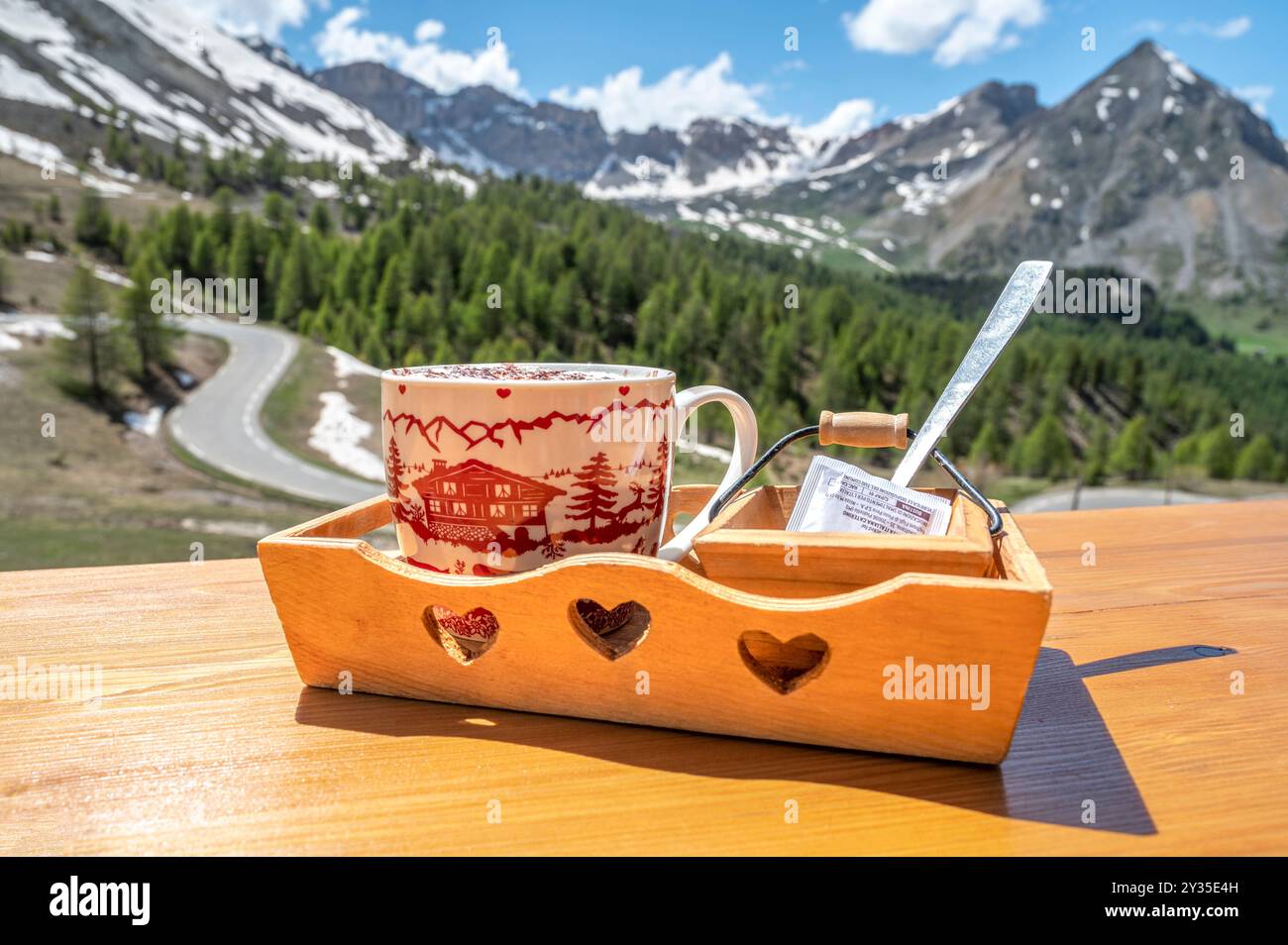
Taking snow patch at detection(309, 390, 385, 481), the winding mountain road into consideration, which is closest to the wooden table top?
the winding mountain road

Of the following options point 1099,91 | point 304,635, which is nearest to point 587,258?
point 304,635

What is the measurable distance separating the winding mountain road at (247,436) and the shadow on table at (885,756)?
15387 mm

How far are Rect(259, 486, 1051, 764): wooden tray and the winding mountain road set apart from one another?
1535 cm

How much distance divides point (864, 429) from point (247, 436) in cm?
1843

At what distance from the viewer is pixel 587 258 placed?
28484 millimetres

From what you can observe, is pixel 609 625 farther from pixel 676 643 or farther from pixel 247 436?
pixel 247 436

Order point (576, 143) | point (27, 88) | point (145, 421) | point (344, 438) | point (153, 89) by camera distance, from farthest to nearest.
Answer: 1. point (576, 143)
2. point (153, 89)
3. point (27, 88)
4. point (344, 438)
5. point (145, 421)

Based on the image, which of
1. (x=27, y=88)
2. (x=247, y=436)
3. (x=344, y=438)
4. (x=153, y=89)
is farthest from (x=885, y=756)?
(x=153, y=89)

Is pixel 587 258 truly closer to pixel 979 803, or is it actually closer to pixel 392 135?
pixel 979 803

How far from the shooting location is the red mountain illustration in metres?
0.43

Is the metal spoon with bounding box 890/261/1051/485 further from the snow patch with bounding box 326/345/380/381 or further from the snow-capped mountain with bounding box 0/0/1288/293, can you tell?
the snow-capped mountain with bounding box 0/0/1288/293

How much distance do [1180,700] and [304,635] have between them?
462 millimetres

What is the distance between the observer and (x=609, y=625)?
19.0 inches
